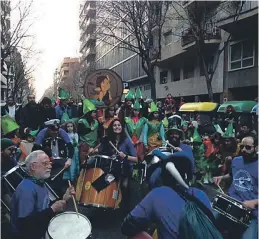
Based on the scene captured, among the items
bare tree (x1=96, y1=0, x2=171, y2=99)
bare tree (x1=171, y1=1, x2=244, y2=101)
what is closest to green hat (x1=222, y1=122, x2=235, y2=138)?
bare tree (x1=96, y1=0, x2=171, y2=99)

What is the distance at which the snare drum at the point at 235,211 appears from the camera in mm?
3203

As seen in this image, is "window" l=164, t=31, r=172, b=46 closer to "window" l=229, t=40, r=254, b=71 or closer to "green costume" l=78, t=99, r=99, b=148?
"window" l=229, t=40, r=254, b=71

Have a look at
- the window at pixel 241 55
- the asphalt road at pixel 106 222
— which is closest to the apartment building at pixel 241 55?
the window at pixel 241 55

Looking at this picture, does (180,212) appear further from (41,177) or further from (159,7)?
(159,7)

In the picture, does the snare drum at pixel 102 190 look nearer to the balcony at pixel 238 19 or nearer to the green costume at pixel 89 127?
the green costume at pixel 89 127

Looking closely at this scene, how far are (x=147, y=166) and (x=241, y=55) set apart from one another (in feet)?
44.5

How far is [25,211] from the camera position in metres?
2.59

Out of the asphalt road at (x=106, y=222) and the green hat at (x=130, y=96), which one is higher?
the green hat at (x=130, y=96)

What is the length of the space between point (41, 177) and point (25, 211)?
0.88 feet

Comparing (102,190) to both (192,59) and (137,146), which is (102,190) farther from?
(192,59)

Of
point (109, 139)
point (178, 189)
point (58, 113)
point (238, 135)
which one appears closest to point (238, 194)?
point (178, 189)

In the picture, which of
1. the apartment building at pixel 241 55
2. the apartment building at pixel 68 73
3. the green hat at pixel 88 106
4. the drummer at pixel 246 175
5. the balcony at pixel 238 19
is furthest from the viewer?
the apartment building at pixel 68 73

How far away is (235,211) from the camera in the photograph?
323 centimetres

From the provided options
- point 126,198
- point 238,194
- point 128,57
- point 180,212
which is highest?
point 128,57
